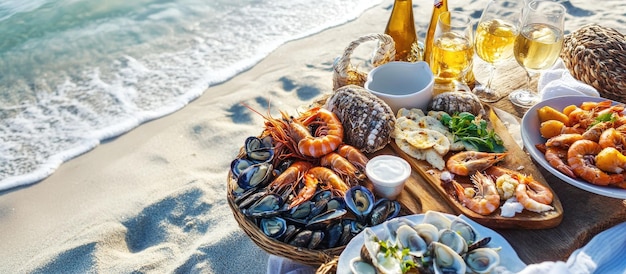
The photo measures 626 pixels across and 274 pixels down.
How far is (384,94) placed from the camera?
230 centimetres

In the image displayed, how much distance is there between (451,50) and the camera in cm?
233

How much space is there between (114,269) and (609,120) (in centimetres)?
286

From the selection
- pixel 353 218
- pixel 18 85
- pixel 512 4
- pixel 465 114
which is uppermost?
pixel 512 4

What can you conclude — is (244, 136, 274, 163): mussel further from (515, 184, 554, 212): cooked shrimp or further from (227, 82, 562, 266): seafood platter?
(515, 184, 554, 212): cooked shrimp

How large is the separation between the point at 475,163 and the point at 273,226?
89cm

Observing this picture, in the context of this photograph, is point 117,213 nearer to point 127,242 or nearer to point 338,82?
point 127,242

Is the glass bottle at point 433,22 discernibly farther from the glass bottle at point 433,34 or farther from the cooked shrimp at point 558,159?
the cooked shrimp at point 558,159

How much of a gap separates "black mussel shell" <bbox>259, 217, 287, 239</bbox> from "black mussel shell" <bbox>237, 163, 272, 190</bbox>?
0.65ft

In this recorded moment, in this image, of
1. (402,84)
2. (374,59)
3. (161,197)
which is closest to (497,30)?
(402,84)

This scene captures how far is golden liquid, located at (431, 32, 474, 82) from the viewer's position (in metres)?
2.31

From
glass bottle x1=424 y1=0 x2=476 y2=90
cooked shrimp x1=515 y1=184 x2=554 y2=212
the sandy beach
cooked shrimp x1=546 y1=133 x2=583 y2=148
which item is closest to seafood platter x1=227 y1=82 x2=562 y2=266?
cooked shrimp x1=515 y1=184 x2=554 y2=212

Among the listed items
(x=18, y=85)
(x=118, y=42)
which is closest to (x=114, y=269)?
(x=18, y=85)

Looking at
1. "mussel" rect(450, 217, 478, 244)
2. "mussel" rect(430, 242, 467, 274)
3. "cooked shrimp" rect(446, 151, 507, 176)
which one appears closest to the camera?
"mussel" rect(430, 242, 467, 274)

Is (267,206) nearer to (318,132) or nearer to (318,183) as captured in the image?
(318,183)
